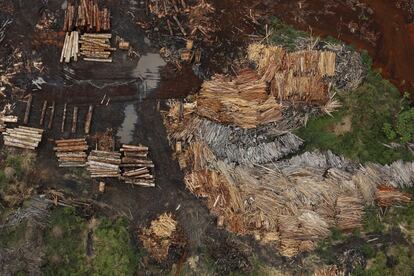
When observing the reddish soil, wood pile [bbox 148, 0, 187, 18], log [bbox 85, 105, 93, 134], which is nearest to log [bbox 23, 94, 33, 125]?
log [bbox 85, 105, 93, 134]

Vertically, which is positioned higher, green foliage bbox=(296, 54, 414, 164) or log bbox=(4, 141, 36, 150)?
green foliage bbox=(296, 54, 414, 164)

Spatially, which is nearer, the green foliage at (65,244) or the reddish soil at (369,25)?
the green foliage at (65,244)

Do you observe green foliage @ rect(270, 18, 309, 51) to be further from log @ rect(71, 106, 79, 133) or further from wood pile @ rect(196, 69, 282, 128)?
log @ rect(71, 106, 79, 133)

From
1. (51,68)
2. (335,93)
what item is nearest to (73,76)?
(51,68)

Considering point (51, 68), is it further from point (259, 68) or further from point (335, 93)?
point (335, 93)

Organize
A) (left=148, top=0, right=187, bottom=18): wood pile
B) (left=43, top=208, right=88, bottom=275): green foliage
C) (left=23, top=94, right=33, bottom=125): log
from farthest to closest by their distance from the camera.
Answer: (left=148, top=0, right=187, bottom=18): wood pile
(left=23, top=94, right=33, bottom=125): log
(left=43, top=208, right=88, bottom=275): green foliage

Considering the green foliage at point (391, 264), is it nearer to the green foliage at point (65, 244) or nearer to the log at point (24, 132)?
the green foliage at point (65, 244)

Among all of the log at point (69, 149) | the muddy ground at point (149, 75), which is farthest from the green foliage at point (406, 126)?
the log at point (69, 149)
